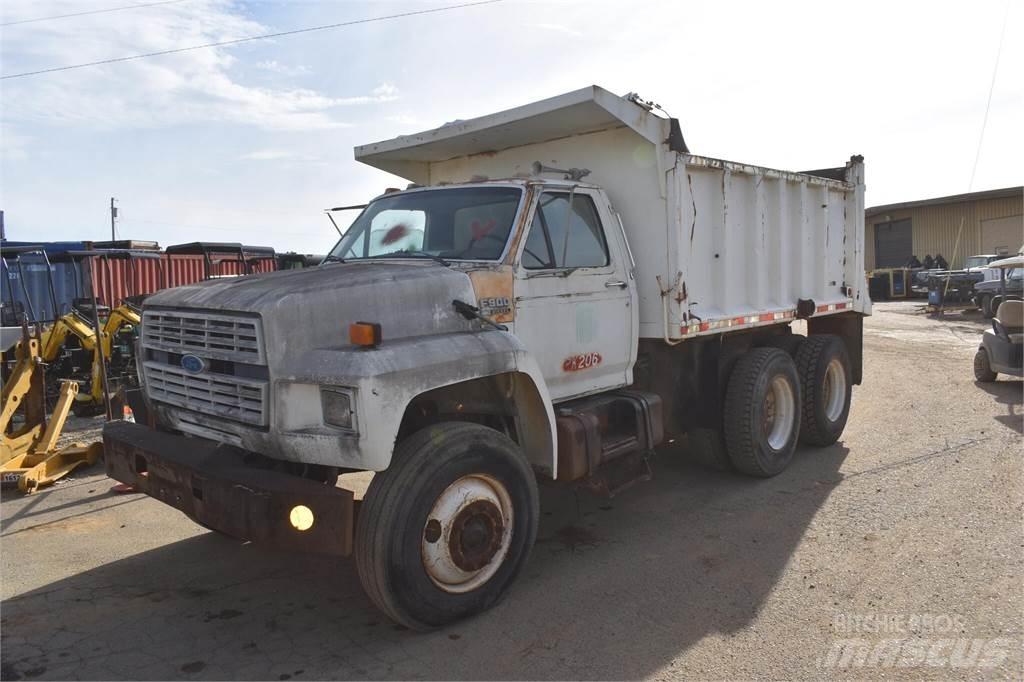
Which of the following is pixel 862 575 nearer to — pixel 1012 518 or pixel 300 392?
pixel 1012 518

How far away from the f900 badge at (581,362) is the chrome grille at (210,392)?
2022 millimetres

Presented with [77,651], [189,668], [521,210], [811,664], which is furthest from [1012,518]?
[77,651]

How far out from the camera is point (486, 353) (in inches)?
161

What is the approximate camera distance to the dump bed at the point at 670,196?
5.59m

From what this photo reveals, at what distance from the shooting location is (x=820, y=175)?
8.16m

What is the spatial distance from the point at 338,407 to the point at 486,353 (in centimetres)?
88

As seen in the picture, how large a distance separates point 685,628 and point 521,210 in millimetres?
2628

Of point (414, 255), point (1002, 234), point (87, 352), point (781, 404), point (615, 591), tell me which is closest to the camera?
point (615, 591)

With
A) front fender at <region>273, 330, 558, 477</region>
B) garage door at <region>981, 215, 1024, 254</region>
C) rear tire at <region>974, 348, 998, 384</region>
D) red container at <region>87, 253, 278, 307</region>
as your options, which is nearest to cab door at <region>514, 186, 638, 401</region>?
front fender at <region>273, 330, 558, 477</region>

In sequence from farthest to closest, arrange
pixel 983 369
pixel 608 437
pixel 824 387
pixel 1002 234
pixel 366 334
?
pixel 1002 234 → pixel 983 369 → pixel 824 387 → pixel 608 437 → pixel 366 334

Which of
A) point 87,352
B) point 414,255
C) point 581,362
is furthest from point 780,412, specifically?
point 87,352

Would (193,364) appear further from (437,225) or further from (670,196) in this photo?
(670,196)

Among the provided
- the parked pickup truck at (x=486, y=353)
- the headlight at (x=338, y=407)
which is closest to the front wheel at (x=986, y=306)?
the parked pickup truck at (x=486, y=353)

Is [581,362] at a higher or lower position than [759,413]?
higher
